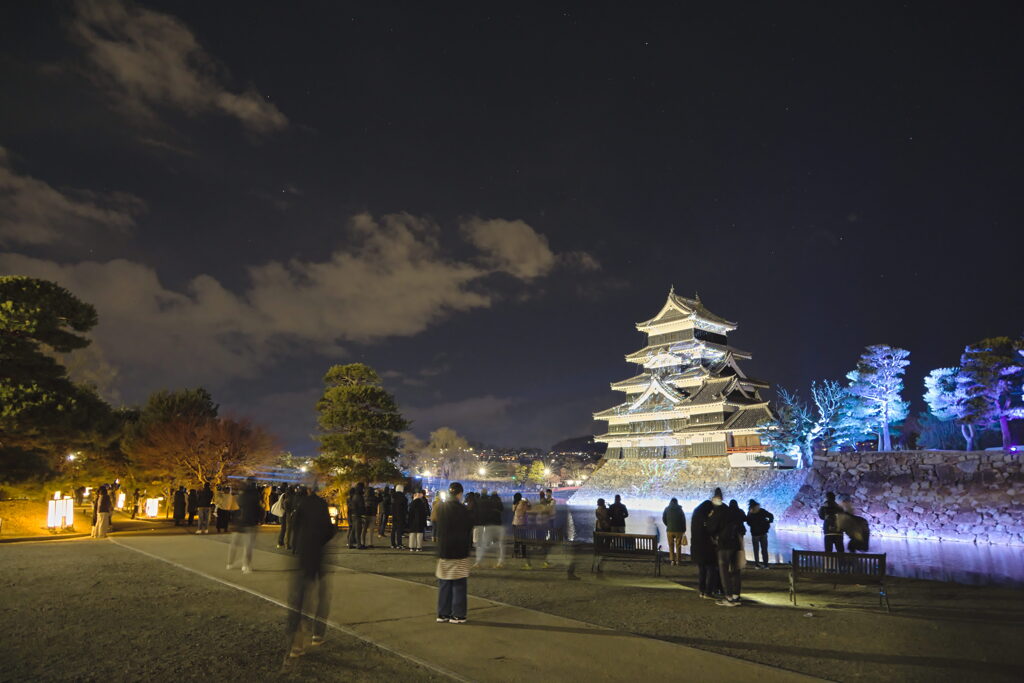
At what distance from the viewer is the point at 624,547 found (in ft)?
44.0

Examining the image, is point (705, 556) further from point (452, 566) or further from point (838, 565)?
point (452, 566)

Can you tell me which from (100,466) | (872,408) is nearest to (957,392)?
(872,408)

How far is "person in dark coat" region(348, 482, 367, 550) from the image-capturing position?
16.9m

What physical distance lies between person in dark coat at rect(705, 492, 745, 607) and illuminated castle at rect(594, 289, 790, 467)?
4494 cm

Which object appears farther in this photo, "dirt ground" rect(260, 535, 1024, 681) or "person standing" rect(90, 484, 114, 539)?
"person standing" rect(90, 484, 114, 539)

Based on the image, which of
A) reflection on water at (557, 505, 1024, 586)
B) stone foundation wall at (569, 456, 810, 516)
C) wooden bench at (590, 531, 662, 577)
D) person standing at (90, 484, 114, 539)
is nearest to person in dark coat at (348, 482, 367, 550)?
reflection on water at (557, 505, 1024, 586)

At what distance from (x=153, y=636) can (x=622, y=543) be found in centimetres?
915

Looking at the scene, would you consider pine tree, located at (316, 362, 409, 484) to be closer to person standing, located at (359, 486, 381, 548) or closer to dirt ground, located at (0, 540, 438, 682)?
person standing, located at (359, 486, 381, 548)

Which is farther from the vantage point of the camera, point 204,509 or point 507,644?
point 204,509

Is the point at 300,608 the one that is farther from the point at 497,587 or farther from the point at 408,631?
the point at 497,587

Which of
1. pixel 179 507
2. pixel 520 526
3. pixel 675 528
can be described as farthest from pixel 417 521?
pixel 179 507

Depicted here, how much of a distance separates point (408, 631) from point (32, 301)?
17888mm

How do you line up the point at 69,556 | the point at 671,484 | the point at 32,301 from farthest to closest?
the point at 671,484, the point at 32,301, the point at 69,556

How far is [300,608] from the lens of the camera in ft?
22.6
